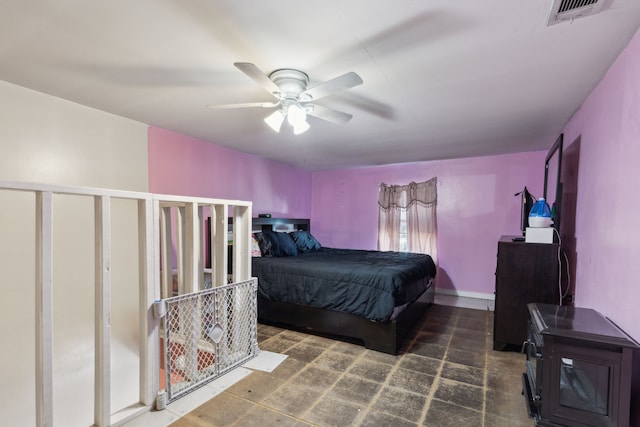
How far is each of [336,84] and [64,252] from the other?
108 inches

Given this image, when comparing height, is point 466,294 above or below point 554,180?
below

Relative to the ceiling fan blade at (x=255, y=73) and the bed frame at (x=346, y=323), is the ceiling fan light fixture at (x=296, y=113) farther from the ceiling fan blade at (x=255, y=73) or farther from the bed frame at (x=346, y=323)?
the bed frame at (x=346, y=323)

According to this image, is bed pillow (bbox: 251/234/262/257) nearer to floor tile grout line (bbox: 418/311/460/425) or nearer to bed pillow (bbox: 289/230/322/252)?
bed pillow (bbox: 289/230/322/252)

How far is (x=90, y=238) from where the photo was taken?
2.76 meters

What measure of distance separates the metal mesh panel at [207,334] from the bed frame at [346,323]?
2.55ft

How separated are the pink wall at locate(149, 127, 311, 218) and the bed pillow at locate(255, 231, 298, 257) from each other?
2.39ft

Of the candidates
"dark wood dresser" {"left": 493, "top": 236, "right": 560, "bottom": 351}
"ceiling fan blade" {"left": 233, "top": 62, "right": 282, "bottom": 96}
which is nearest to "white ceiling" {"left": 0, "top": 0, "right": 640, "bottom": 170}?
"ceiling fan blade" {"left": 233, "top": 62, "right": 282, "bottom": 96}

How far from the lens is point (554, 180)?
3.45 metres

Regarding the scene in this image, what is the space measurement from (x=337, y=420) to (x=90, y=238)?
2.70 meters

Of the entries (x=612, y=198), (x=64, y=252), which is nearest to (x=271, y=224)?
(x=64, y=252)

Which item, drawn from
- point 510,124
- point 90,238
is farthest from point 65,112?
point 510,124

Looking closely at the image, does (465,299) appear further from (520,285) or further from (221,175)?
(221,175)

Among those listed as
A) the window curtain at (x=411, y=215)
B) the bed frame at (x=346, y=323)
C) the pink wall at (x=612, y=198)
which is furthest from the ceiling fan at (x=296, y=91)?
the window curtain at (x=411, y=215)

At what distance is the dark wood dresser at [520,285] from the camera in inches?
102
